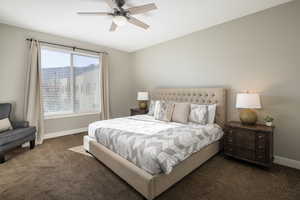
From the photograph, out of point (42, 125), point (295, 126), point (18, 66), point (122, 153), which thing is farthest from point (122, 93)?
point (295, 126)

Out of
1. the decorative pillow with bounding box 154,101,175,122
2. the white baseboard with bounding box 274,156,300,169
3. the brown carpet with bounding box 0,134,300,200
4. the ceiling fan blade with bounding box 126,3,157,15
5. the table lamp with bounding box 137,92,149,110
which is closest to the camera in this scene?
the brown carpet with bounding box 0,134,300,200

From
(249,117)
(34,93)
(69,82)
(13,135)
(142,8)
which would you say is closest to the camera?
(142,8)

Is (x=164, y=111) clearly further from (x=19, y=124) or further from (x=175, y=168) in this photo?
(x=19, y=124)

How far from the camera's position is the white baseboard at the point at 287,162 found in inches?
93.0

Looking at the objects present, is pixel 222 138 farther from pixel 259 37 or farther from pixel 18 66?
pixel 18 66

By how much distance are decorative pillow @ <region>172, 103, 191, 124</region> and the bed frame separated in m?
0.57

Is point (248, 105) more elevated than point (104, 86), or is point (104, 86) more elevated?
point (104, 86)

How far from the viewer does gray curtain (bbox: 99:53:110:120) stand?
4.70 metres

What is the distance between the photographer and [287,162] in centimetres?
245

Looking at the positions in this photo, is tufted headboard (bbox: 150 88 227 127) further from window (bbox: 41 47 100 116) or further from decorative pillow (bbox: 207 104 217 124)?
window (bbox: 41 47 100 116)

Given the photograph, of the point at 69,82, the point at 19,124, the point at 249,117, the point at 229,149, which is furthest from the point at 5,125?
the point at 249,117

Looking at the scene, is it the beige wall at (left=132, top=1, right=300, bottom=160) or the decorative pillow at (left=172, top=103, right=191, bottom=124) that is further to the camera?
the decorative pillow at (left=172, top=103, right=191, bottom=124)

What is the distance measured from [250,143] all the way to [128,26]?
340cm

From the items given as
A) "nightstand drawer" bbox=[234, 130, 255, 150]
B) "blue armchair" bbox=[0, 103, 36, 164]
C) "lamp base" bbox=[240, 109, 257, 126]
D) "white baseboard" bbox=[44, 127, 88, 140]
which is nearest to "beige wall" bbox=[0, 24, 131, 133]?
"white baseboard" bbox=[44, 127, 88, 140]
